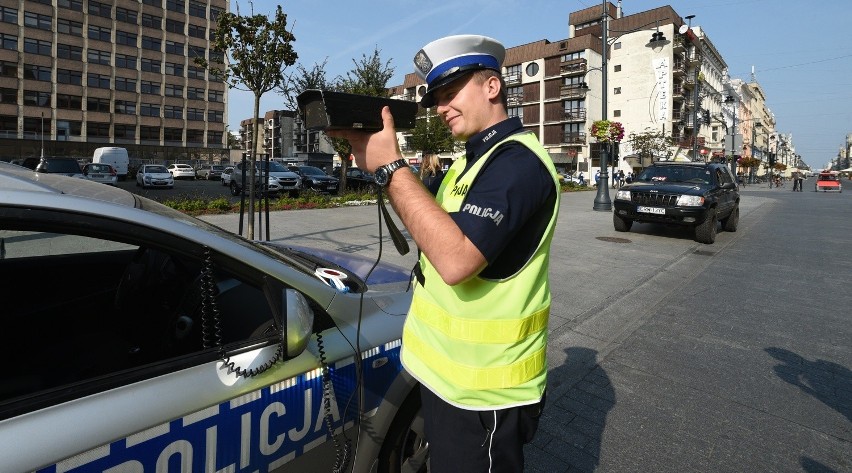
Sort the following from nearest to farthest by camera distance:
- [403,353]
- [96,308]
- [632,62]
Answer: [403,353]
[96,308]
[632,62]

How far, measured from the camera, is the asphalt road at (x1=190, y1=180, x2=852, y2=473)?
264 centimetres

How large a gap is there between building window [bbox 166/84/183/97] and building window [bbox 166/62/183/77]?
63.0 inches

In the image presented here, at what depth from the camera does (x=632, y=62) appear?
5469 cm

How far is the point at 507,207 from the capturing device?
1.19 m

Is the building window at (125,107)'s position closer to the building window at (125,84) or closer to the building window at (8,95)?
the building window at (125,84)

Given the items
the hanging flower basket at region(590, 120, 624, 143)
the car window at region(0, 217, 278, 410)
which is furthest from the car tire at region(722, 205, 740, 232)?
the car window at region(0, 217, 278, 410)

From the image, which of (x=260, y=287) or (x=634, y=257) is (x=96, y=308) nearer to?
(x=260, y=287)

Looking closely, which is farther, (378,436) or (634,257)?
(634,257)

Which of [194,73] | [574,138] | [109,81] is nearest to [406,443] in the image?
[574,138]

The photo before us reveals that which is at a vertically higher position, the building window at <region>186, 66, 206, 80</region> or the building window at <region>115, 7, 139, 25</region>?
the building window at <region>115, 7, 139, 25</region>

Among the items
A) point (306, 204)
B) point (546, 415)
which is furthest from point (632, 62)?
point (546, 415)

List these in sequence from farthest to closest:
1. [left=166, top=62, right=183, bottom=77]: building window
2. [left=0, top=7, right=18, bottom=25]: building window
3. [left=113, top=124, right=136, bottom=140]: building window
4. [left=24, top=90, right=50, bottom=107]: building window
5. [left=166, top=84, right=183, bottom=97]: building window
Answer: [left=166, top=84, right=183, bottom=97]: building window → [left=166, top=62, right=183, bottom=77]: building window → [left=113, top=124, right=136, bottom=140]: building window → [left=24, top=90, right=50, bottom=107]: building window → [left=0, top=7, right=18, bottom=25]: building window

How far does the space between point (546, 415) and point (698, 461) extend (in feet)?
2.72

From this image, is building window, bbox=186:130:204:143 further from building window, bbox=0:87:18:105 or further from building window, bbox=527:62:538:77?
building window, bbox=527:62:538:77
